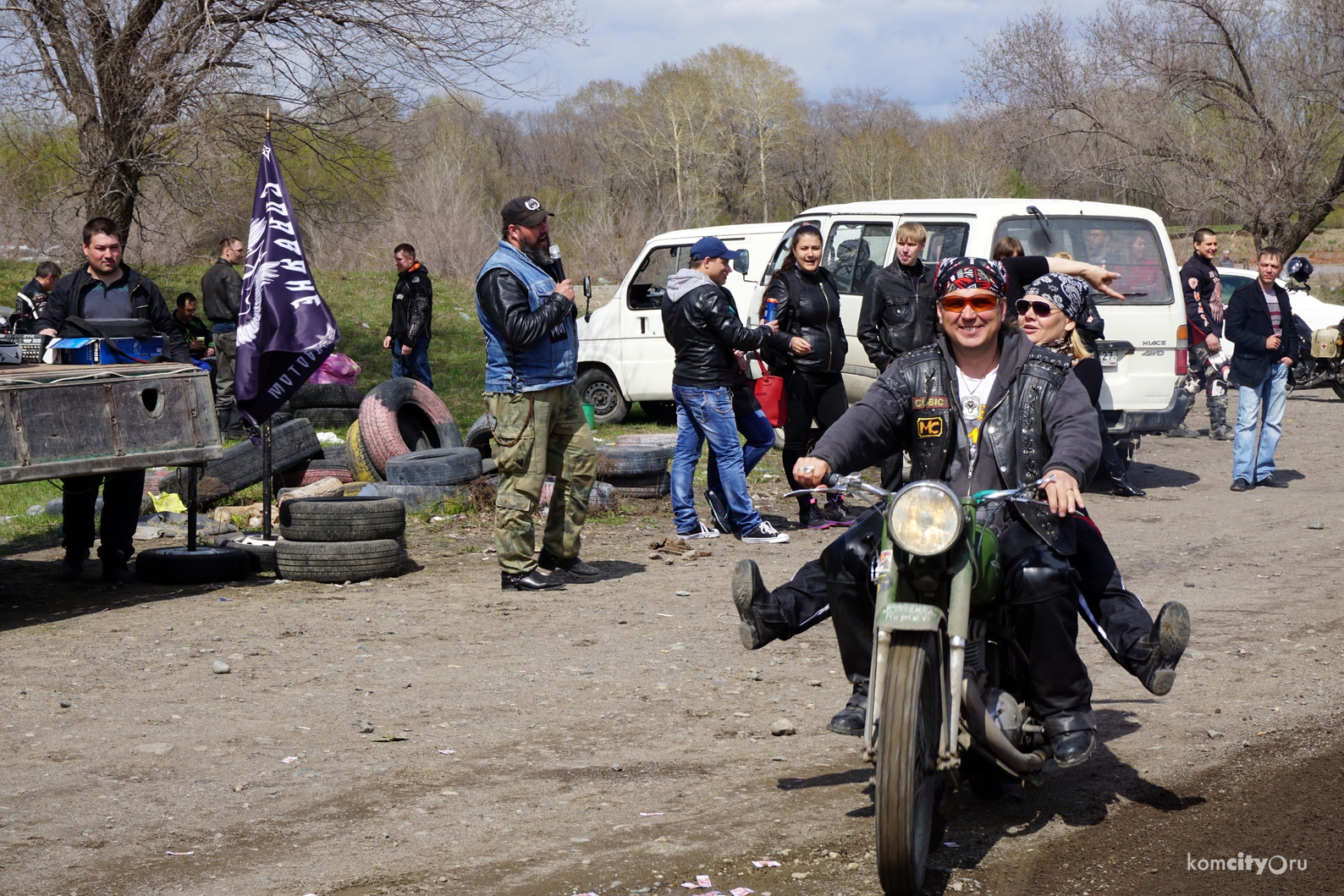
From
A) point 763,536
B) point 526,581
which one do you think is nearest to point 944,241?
point 763,536

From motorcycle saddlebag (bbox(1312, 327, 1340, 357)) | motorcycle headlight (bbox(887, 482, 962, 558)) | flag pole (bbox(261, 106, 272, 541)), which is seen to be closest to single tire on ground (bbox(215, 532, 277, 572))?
flag pole (bbox(261, 106, 272, 541))

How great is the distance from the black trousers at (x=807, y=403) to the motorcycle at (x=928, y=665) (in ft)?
19.1

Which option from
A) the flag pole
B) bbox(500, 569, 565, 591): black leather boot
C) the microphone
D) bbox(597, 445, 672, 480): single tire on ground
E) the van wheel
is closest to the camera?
bbox(500, 569, 565, 591): black leather boot

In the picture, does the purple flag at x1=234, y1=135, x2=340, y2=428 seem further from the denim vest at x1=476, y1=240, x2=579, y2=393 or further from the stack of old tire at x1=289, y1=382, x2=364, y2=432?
the stack of old tire at x1=289, y1=382, x2=364, y2=432

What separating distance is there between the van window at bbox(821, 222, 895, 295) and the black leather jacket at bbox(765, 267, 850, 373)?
2.26m

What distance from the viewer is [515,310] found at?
25.3 feet

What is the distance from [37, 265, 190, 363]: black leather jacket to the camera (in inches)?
332

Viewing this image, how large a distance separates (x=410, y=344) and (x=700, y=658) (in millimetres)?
10322

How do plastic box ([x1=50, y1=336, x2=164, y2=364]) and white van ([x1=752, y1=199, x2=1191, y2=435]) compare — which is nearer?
plastic box ([x1=50, y1=336, x2=164, y2=364])

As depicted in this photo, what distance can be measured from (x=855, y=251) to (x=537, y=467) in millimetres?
5592

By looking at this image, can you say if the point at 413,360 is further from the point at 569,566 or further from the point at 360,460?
the point at 569,566

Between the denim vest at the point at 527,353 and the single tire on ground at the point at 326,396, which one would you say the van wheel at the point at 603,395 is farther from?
the denim vest at the point at 527,353

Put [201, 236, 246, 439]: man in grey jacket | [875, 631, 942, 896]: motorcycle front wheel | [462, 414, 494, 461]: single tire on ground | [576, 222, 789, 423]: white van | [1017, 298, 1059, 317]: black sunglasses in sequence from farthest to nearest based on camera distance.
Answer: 1. [201, 236, 246, 439]: man in grey jacket
2. [576, 222, 789, 423]: white van
3. [462, 414, 494, 461]: single tire on ground
4. [1017, 298, 1059, 317]: black sunglasses
5. [875, 631, 942, 896]: motorcycle front wheel

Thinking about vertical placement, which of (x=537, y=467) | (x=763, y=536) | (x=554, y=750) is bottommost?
(x=554, y=750)
